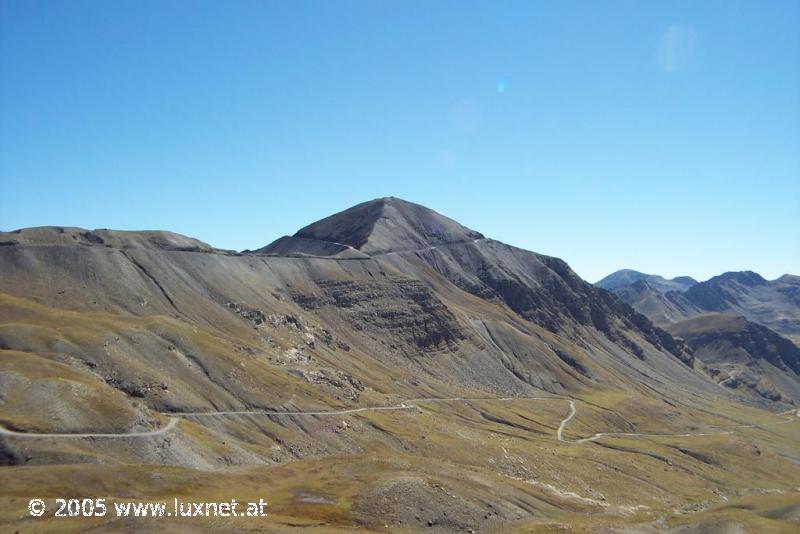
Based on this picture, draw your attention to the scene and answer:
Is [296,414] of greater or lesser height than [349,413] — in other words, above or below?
above

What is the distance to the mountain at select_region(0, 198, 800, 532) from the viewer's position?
203ft

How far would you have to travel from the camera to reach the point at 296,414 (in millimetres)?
100500

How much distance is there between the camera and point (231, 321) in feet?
451

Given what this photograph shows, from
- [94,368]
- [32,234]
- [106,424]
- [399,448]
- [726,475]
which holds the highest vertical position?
[32,234]

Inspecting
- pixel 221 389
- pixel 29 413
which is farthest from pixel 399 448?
pixel 29 413

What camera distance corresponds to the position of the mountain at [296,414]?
203 feet

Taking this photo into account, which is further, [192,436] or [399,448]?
[399,448]

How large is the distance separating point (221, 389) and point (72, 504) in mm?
47471

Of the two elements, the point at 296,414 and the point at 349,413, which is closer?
the point at 296,414

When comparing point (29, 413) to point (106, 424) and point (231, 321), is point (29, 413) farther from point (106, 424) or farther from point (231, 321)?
point (231, 321)

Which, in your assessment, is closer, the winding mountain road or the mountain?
the mountain

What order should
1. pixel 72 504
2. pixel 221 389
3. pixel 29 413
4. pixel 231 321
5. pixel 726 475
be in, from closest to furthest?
1. pixel 72 504
2. pixel 29 413
3. pixel 221 389
4. pixel 231 321
5. pixel 726 475

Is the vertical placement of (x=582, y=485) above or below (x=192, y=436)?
below

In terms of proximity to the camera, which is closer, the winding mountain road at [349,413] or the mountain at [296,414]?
the mountain at [296,414]
